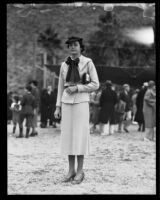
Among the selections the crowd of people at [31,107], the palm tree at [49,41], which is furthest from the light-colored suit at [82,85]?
the palm tree at [49,41]

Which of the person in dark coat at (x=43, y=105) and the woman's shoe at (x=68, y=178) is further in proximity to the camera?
the person in dark coat at (x=43, y=105)

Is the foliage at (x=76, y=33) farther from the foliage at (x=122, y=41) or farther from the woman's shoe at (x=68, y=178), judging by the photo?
the woman's shoe at (x=68, y=178)

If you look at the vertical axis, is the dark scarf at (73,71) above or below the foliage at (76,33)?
below

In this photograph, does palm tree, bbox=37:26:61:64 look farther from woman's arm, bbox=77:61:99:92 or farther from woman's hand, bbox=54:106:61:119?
woman's arm, bbox=77:61:99:92

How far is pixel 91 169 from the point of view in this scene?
253 inches

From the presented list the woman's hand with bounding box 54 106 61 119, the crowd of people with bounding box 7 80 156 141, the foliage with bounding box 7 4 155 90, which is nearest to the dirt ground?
the woman's hand with bounding box 54 106 61 119

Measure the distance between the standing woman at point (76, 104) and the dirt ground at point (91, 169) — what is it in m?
0.39

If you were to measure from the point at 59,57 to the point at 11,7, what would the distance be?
524cm

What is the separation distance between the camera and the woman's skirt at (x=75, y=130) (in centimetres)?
530

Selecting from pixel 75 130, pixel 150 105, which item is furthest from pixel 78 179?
pixel 150 105

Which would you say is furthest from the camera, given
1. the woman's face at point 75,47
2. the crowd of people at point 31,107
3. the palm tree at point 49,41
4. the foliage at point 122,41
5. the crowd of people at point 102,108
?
the palm tree at point 49,41

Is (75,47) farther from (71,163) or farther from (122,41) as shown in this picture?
(122,41)

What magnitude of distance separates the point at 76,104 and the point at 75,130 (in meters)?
0.36
